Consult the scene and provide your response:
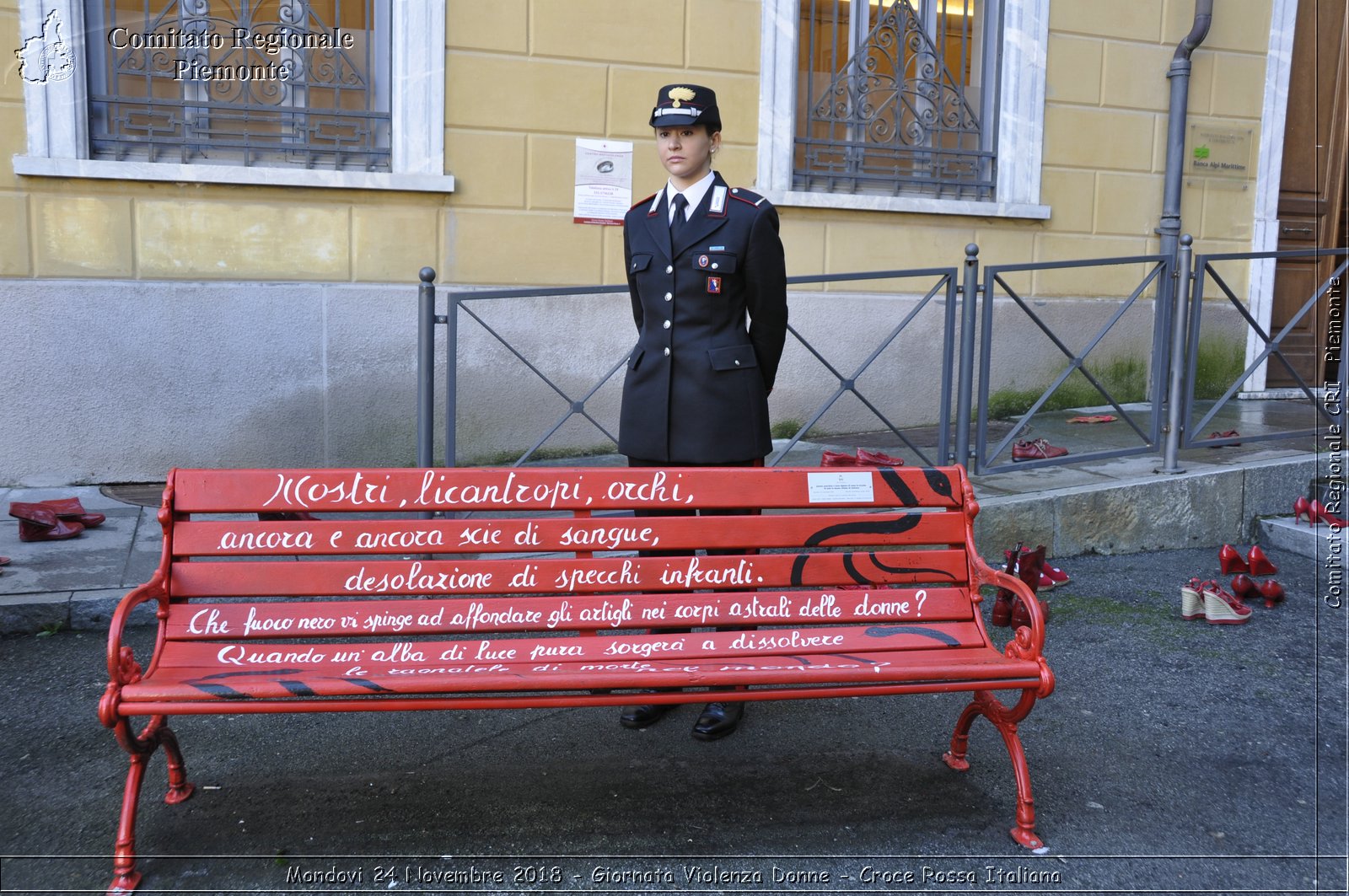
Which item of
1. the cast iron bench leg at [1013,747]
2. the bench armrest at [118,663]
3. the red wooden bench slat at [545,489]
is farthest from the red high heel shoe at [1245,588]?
the bench armrest at [118,663]

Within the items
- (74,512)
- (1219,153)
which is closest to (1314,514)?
(1219,153)

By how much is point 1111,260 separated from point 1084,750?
3478 mm

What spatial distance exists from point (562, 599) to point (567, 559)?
4.9 inches

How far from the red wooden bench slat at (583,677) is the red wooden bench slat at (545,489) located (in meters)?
0.44

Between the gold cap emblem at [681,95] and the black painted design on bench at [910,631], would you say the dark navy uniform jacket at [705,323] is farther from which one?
the black painted design on bench at [910,631]

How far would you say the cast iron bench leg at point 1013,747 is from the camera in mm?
2863

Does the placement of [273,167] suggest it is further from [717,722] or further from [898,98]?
[717,722]

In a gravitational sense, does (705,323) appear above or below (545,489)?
above

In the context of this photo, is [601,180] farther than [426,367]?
Yes

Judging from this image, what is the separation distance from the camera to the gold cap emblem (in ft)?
10.6

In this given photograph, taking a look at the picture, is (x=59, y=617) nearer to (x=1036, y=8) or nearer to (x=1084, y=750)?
(x=1084, y=750)

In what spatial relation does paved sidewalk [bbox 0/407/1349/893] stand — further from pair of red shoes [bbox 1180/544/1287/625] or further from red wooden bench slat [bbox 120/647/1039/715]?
red wooden bench slat [bbox 120/647/1039/715]

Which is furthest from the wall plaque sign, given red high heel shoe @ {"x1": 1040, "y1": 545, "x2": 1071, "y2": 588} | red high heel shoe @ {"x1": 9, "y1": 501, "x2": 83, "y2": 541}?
red high heel shoe @ {"x1": 9, "y1": 501, "x2": 83, "y2": 541}

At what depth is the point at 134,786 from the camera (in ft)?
8.90
